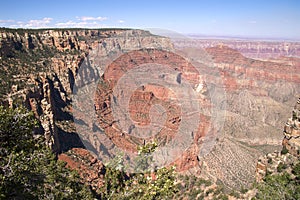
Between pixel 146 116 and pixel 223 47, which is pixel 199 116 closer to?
pixel 146 116

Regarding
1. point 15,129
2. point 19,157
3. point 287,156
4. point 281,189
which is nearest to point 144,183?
point 19,157

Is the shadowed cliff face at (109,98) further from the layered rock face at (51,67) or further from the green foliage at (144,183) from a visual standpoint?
the green foliage at (144,183)

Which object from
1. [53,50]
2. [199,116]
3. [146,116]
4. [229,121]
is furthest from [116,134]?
[229,121]

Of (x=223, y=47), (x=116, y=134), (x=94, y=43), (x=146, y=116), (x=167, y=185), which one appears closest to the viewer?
(x=167, y=185)

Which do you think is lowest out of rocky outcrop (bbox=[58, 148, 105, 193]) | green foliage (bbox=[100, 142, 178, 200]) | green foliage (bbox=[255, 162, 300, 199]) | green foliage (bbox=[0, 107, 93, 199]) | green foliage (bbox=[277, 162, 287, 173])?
rocky outcrop (bbox=[58, 148, 105, 193])

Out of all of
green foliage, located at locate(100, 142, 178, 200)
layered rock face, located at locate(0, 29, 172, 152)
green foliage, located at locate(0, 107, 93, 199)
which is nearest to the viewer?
green foliage, located at locate(0, 107, 93, 199)

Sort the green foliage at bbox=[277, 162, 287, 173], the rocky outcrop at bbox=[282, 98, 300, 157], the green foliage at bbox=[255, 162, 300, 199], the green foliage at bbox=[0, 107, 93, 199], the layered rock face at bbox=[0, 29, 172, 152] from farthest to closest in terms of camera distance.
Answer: the layered rock face at bbox=[0, 29, 172, 152] → the rocky outcrop at bbox=[282, 98, 300, 157] → the green foliage at bbox=[277, 162, 287, 173] → the green foliage at bbox=[255, 162, 300, 199] → the green foliage at bbox=[0, 107, 93, 199]

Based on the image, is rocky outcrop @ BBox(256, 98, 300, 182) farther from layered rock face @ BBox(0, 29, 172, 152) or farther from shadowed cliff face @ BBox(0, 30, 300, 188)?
layered rock face @ BBox(0, 29, 172, 152)

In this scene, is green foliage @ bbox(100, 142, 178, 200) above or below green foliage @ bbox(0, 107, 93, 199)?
below

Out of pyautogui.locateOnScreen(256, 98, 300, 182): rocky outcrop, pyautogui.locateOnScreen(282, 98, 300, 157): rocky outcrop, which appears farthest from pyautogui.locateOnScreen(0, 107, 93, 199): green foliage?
pyautogui.locateOnScreen(282, 98, 300, 157): rocky outcrop
